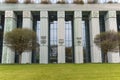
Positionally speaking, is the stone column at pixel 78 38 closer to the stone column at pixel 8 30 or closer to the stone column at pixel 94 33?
the stone column at pixel 94 33

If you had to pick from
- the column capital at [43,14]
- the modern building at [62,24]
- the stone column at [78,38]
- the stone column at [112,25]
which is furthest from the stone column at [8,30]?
the stone column at [112,25]

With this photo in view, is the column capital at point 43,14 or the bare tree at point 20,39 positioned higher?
the column capital at point 43,14

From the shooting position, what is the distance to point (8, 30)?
50.4 metres

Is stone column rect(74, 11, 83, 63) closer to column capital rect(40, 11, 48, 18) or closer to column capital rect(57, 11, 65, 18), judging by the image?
column capital rect(57, 11, 65, 18)

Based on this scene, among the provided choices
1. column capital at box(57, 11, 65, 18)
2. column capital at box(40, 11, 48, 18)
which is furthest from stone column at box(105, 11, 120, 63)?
column capital at box(40, 11, 48, 18)

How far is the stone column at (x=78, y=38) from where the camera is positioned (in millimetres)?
49844

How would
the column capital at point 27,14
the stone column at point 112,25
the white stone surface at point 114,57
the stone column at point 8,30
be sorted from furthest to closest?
the column capital at point 27,14, the stone column at point 112,25, the white stone surface at point 114,57, the stone column at point 8,30

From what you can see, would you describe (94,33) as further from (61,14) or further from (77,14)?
(61,14)

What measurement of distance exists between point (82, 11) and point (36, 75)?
31.8m

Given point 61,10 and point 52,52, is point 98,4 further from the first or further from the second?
point 52,52

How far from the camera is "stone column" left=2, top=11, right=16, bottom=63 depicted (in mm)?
49094

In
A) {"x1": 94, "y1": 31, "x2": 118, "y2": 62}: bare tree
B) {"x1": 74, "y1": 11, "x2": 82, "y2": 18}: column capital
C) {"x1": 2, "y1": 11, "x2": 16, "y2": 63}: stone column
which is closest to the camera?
{"x1": 94, "y1": 31, "x2": 118, "y2": 62}: bare tree

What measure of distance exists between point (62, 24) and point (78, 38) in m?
4.53

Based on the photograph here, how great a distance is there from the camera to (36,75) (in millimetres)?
22469
